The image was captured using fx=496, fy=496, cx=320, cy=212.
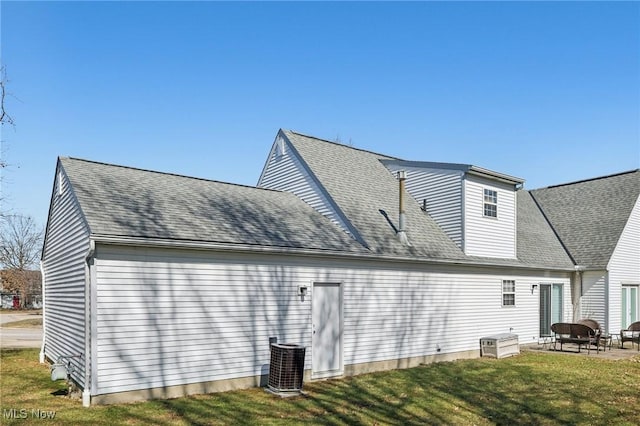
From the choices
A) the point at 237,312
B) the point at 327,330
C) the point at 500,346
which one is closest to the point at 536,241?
the point at 500,346

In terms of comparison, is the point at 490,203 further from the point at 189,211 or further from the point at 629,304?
the point at 189,211

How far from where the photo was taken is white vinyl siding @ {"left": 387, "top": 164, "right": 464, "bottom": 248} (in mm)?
16297

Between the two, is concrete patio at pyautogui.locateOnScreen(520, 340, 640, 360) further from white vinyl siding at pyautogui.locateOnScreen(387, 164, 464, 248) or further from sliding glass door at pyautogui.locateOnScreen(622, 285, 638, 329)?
white vinyl siding at pyautogui.locateOnScreen(387, 164, 464, 248)

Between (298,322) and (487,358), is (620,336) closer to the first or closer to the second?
(487,358)

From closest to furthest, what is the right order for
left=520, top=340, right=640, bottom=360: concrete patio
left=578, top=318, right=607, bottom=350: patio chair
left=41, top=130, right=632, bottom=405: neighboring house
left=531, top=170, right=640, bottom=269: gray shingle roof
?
1. left=41, top=130, right=632, bottom=405: neighboring house
2. left=520, top=340, right=640, bottom=360: concrete patio
3. left=578, top=318, right=607, bottom=350: patio chair
4. left=531, top=170, right=640, bottom=269: gray shingle roof

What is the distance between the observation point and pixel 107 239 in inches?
352

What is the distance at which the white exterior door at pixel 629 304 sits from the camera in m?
20.2

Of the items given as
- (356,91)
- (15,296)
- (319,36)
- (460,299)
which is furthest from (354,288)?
(15,296)

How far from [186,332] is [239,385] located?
171 centimetres

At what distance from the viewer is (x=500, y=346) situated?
15.5m

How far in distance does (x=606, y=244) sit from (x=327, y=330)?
1381cm

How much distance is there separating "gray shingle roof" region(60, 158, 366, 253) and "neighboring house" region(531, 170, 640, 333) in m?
11.9

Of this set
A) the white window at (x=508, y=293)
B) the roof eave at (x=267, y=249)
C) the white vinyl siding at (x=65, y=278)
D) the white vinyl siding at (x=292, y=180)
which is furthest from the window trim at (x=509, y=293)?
the white vinyl siding at (x=65, y=278)
